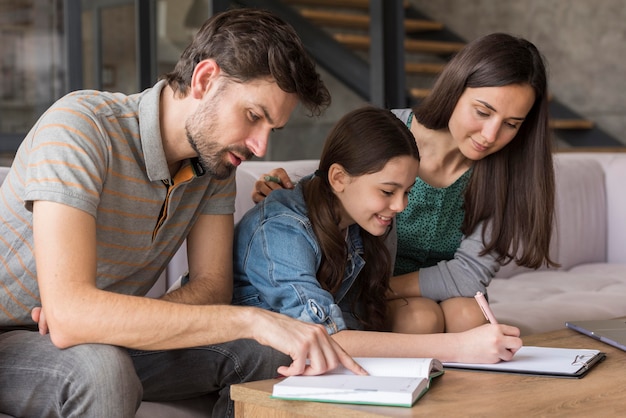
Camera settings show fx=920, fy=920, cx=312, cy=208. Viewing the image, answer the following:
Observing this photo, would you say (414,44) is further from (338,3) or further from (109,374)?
(109,374)

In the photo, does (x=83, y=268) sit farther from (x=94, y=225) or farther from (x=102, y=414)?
(x=102, y=414)

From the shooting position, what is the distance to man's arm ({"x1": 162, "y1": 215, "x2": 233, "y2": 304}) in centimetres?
186

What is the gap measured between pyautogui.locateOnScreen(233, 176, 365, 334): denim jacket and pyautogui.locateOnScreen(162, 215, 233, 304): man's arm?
0.19 feet

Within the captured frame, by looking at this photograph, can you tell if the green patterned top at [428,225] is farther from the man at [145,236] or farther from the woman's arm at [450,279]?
the man at [145,236]

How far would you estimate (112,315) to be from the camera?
144 cm

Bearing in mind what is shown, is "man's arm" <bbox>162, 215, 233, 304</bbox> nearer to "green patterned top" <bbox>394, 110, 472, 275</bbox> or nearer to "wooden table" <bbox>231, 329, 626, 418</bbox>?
"wooden table" <bbox>231, 329, 626, 418</bbox>

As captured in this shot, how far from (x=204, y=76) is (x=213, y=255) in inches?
15.9

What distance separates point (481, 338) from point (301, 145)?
159 inches

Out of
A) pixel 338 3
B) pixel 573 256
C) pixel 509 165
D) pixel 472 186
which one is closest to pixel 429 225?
pixel 472 186

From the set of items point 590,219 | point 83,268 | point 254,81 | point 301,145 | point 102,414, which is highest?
point 254,81

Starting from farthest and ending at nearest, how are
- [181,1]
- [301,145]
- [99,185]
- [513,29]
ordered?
[513,29] → [301,145] → [181,1] → [99,185]

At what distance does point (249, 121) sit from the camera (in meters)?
1.62

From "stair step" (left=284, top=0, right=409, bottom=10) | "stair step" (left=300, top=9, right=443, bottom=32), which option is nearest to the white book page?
"stair step" (left=300, top=9, right=443, bottom=32)

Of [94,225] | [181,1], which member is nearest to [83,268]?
[94,225]
